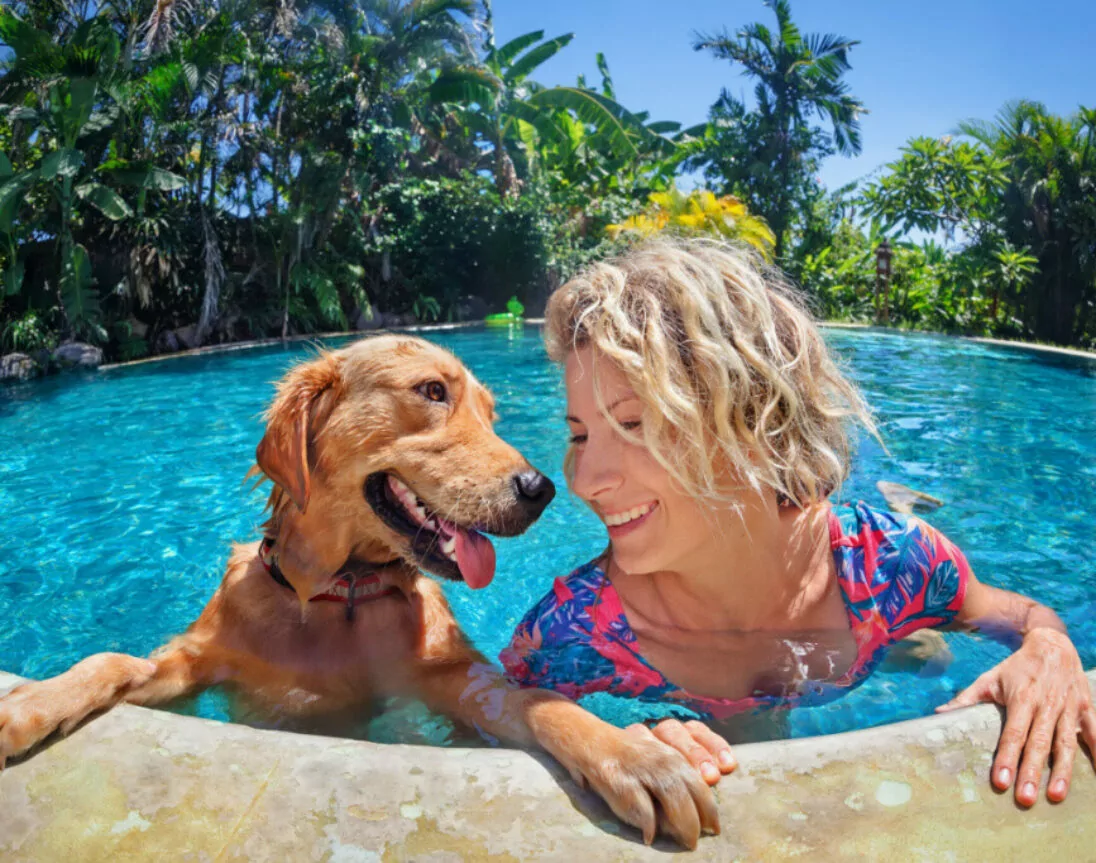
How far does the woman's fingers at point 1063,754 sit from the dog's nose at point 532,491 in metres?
1.56

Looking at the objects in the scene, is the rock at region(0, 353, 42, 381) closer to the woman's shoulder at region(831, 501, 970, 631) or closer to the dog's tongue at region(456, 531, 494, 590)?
the dog's tongue at region(456, 531, 494, 590)

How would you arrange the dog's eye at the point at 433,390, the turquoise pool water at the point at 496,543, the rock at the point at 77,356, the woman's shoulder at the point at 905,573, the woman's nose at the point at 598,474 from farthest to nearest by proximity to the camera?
the rock at the point at 77,356, the turquoise pool water at the point at 496,543, the dog's eye at the point at 433,390, the woman's shoulder at the point at 905,573, the woman's nose at the point at 598,474

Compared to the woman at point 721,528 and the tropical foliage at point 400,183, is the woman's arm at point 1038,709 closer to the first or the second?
the woman at point 721,528

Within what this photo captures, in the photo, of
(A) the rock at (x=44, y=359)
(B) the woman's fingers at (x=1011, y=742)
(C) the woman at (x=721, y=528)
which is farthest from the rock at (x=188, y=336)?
(B) the woman's fingers at (x=1011, y=742)

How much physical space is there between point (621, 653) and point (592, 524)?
9.87 ft

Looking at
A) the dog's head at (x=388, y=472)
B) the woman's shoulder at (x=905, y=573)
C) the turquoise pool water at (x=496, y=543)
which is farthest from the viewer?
the turquoise pool water at (x=496, y=543)

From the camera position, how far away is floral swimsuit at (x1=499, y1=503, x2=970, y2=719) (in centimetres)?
277

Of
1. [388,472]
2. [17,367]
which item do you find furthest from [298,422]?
[17,367]

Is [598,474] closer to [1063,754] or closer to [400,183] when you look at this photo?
[1063,754]

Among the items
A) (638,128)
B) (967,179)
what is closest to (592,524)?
(967,179)

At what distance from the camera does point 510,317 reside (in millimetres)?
26781

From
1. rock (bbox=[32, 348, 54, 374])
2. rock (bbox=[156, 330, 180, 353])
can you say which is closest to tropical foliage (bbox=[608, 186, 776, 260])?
rock (bbox=[156, 330, 180, 353])

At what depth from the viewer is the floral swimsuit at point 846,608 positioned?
109 inches

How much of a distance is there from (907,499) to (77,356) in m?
15.9
